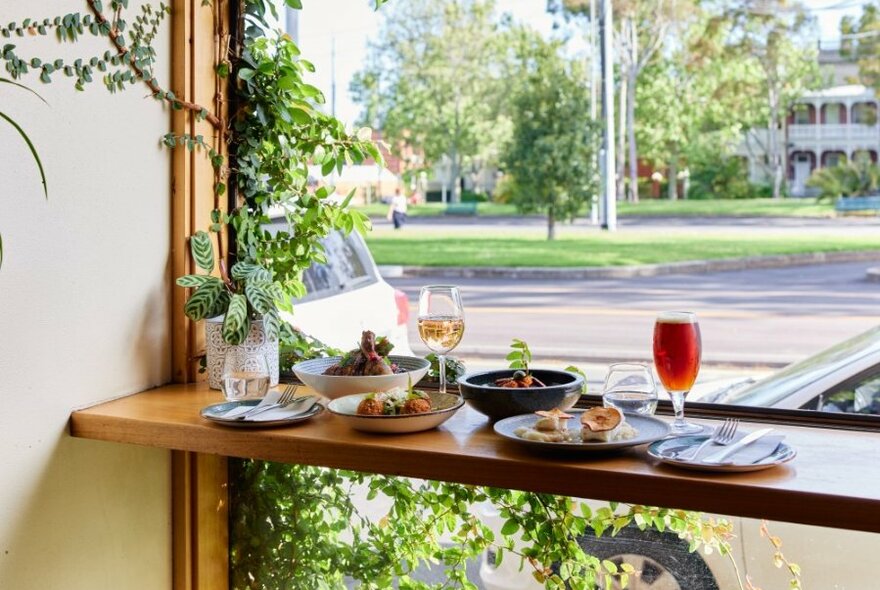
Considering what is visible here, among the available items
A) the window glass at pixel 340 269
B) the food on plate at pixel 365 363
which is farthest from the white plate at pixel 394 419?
the window glass at pixel 340 269

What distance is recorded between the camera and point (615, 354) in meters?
5.79

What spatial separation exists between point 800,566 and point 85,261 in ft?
4.07

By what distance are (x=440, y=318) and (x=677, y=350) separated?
352 mm

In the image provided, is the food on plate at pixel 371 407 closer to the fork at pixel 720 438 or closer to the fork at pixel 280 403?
the fork at pixel 280 403

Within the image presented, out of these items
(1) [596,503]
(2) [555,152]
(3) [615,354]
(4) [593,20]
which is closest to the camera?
(1) [596,503]

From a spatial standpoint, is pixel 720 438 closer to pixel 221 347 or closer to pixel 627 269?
pixel 221 347

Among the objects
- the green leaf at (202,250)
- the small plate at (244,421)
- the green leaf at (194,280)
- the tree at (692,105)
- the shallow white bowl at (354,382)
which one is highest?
the tree at (692,105)

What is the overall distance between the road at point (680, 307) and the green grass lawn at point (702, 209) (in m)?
3.09

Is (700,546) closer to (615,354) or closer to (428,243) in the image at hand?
(615,354)

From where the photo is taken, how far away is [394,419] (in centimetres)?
125

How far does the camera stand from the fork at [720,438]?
43.3 inches

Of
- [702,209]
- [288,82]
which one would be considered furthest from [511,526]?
[702,209]

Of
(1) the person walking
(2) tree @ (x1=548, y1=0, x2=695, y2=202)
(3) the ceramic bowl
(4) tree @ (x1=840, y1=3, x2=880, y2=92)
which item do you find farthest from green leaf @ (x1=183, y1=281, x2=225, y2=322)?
(1) the person walking

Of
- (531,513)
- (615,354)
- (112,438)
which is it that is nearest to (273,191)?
(112,438)
